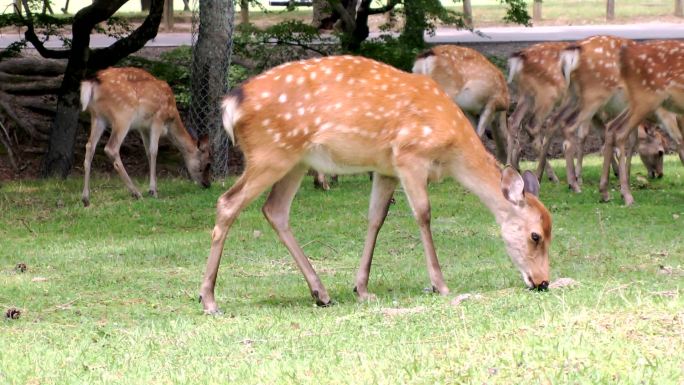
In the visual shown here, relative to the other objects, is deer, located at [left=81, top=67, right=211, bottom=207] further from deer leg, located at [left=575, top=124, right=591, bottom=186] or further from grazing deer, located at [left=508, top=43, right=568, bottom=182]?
deer leg, located at [left=575, top=124, right=591, bottom=186]

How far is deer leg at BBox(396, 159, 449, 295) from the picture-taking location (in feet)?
27.3

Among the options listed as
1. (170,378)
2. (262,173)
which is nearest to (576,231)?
(262,173)

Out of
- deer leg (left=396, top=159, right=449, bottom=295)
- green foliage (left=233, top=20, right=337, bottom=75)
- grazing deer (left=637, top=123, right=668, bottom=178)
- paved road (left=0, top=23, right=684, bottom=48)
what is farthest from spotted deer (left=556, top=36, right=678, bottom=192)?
paved road (left=0, top=23, right=684, bottom=48)

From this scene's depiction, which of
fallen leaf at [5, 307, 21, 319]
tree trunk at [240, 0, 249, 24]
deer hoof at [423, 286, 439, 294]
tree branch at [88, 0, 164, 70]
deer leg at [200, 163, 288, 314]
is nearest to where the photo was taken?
fallen leaf at [5, 307, 21, 319]

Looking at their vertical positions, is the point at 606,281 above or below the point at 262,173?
below


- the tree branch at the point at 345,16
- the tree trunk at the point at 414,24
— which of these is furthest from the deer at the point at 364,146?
the tree branch at the point at 345,16

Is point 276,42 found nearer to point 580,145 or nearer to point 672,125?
point 580,145

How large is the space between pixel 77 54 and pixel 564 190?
6.95 m

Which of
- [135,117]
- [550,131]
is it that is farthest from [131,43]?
[550,131]

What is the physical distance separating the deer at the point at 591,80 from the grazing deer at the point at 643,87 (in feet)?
0.73

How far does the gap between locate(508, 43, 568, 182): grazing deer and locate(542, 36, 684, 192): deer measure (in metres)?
0.37

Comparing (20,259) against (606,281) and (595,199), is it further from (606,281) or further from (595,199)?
(595,199)

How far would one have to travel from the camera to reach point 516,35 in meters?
31.3

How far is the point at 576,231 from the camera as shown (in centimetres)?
1179
